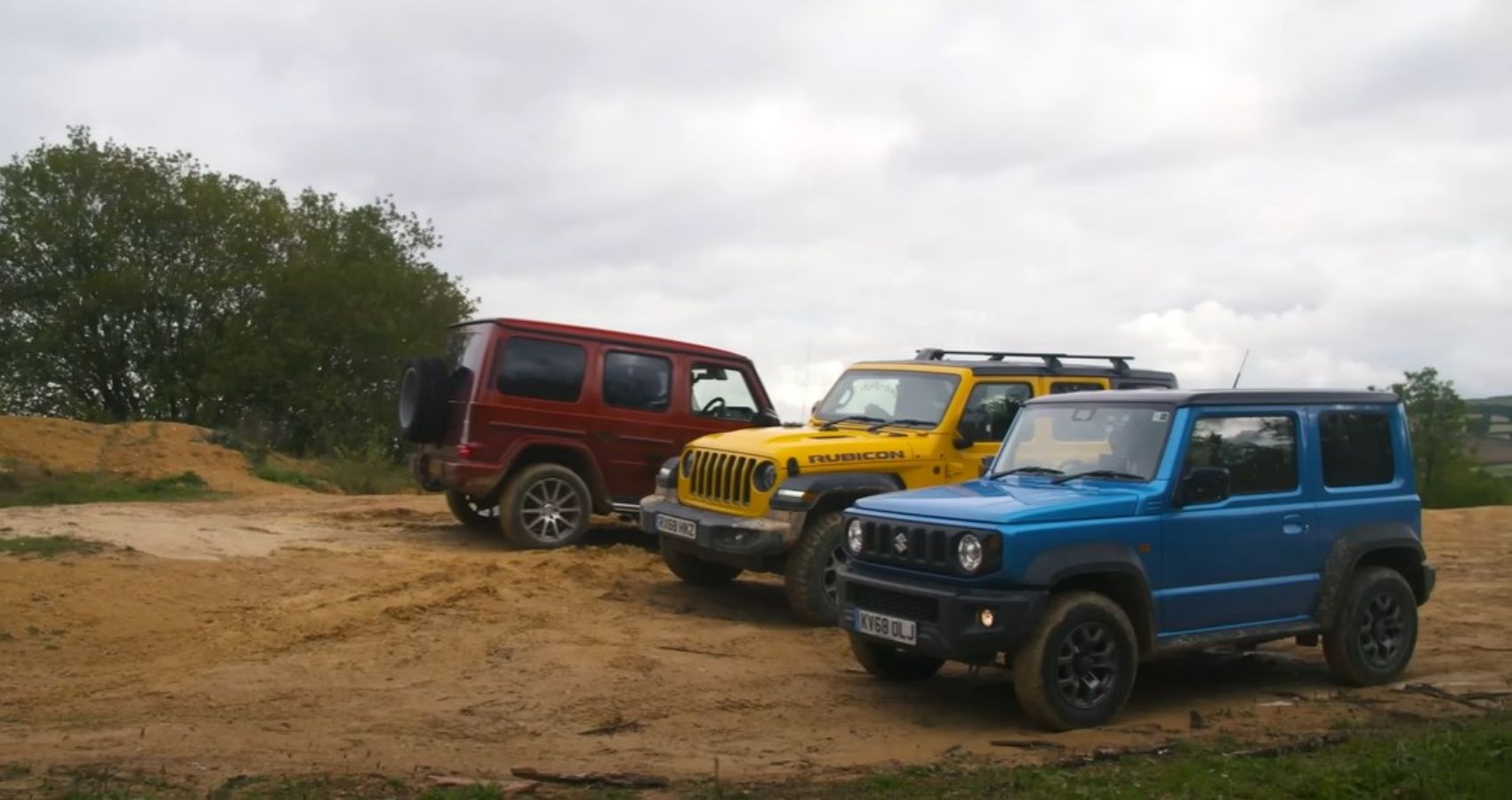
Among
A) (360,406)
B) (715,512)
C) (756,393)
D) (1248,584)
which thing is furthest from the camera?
(360,406)

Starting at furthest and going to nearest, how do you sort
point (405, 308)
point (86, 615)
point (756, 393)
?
point (405, 308), point (756, 393), point (86, 615)

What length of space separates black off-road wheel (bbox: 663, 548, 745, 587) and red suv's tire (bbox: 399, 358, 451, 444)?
2720 mm

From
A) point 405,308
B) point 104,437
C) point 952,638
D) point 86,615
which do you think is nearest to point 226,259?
point 405,308

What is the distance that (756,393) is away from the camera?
519 inches

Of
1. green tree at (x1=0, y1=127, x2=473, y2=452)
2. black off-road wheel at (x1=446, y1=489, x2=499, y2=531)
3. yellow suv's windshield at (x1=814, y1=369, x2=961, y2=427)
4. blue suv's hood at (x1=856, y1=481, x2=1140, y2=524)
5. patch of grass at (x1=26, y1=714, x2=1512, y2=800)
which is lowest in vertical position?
patch of grass at (x1=26, y1=714, x2=1512, y2=800)

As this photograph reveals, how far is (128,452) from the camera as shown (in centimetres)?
1967

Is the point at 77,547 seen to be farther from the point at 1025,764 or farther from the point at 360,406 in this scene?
the point at 360,406

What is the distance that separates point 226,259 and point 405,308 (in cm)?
485

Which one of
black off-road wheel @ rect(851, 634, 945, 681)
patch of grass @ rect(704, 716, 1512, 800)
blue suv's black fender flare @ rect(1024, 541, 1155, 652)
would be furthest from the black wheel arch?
patch of grass @ rect(704, 716, 1512, 800)

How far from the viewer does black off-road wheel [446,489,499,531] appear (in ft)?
44.6

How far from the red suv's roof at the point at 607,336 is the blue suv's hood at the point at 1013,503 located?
556 centimetres

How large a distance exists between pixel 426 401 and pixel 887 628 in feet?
21.1

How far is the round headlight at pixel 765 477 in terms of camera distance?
374 inches

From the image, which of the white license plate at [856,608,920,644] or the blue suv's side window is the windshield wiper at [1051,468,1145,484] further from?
the white license plate at [856,608,920,644]
